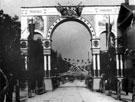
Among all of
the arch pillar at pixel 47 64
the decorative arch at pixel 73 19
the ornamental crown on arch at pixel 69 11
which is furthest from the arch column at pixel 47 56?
the ornamental crown on arch at pixel 69 11

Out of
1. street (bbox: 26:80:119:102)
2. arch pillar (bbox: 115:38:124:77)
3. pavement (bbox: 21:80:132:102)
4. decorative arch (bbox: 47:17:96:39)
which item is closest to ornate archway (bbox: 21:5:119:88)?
decorative arch (bbox: 47:17:96:39)

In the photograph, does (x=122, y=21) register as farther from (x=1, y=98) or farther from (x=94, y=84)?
(x=1, y=98)

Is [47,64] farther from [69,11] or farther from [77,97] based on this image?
[77,97]

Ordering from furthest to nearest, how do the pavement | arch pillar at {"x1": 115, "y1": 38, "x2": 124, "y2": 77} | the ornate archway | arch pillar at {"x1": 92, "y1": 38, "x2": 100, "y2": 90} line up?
the ornate archway → arch pillar at {"x1": 92, "y1": 38, "x2": 100, "y2": 90} → arch pillar at {"x1": 115, "y1": 38, "x2": 124, "y2": 77} → the pavement

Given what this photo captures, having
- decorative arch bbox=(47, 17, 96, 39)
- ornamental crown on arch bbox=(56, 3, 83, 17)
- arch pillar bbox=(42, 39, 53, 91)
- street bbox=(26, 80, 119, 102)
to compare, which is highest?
ornamental crown on arch bbox=(56, 3, 83, 17)

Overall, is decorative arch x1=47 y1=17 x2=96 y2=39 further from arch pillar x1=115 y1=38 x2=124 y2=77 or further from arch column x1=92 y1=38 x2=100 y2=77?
arch pillar x1=115 y1=38 x2=124 y2=77

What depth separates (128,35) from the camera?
35.8 m

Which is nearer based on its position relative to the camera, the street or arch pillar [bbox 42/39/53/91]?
the street

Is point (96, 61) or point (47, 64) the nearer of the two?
point (96, 61)

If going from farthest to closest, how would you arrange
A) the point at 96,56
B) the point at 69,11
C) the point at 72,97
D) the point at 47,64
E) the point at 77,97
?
the point at 47,64, the point at 69,11, the point at 96,56, the point at 72,97, the point at 77,97

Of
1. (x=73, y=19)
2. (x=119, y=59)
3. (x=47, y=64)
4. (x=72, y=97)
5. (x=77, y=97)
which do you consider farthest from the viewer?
(x=47, y=64)

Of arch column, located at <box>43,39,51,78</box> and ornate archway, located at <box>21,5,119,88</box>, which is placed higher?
ornate archway, located at <box>21,5,119,88</box>

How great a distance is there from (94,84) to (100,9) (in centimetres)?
913

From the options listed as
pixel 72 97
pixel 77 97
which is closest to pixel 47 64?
pixel 72 97
